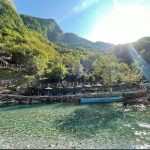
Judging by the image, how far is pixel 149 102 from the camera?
56750 mm

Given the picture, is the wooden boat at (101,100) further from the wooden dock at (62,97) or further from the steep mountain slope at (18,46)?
the steep mountain slope at (18,46)

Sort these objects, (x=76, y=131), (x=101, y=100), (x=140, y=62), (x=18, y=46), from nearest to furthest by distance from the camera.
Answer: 1. (x=76, y=131)
2. (x=101, y=100)
3. (x=18, y=46)
4. (x=140, y=62)

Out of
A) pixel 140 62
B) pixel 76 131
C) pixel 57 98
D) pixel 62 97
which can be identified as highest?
pixel 140 62

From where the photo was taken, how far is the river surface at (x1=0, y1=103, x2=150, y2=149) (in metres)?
25.7

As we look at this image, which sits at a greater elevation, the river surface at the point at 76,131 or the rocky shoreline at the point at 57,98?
the rocky shoreline at the point at 57,98

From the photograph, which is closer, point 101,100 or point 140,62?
point 101,100

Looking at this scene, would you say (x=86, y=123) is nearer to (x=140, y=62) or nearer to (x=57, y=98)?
(x=57, y=98)

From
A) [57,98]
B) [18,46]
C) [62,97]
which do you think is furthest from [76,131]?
[18,46]

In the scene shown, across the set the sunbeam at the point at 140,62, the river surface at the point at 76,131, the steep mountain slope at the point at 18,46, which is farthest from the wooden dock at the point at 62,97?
the sunbeam at the point at 140,62

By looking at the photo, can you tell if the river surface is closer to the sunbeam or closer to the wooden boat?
the wooden boat

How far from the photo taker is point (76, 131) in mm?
31109

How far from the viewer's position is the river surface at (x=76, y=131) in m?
25.7

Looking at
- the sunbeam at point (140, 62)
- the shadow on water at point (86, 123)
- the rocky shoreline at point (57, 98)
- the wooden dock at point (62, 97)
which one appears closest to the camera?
the shadow on water at point (86, 123)

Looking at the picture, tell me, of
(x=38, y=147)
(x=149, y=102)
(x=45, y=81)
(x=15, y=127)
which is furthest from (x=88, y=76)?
(x=38, y=147)
